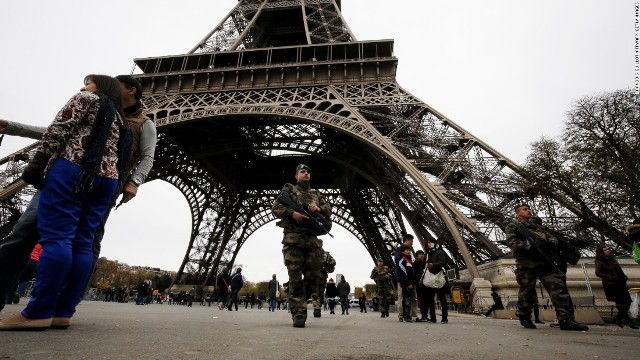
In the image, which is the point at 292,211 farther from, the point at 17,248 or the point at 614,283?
the point at 614,283

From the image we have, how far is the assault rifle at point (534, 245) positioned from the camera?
5047 millimetres

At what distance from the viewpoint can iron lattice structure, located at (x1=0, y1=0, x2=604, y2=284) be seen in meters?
13.5

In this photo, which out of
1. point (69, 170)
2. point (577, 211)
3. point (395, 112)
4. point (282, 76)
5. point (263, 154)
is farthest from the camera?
point (263, 154)

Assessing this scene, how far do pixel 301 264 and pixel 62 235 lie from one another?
2.64 meters

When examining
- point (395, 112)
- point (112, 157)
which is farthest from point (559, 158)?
point (112, 157)

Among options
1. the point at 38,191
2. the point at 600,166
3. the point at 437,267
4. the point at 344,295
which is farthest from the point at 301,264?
the point at 600,166

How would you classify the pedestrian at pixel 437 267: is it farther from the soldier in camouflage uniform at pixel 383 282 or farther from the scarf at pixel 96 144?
the scarf at pixel 96 144

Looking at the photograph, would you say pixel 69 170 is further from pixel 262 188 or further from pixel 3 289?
pixel 262 188

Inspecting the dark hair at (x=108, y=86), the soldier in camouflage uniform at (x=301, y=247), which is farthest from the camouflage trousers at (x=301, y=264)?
the dark hair at (x=108, y=86)

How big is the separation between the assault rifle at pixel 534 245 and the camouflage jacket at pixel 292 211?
2.67 meters

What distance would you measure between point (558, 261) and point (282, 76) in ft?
53.5

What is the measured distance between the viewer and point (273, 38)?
29672 millimetres

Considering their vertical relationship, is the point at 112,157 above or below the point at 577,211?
below

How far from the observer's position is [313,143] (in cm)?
2192
